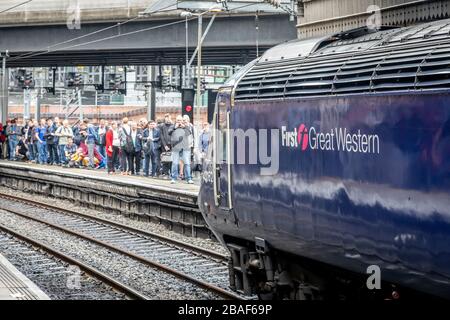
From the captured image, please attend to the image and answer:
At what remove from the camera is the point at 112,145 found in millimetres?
30625

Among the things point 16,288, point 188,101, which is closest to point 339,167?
point 16,288

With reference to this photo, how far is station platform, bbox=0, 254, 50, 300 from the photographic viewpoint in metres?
11.5

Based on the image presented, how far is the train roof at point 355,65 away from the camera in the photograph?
807 cm

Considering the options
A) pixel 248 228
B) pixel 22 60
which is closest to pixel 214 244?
pixel 248 228

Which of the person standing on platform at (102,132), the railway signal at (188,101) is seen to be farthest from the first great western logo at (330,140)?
the railway signal at (188,101)

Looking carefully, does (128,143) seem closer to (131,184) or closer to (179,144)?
(179,144)

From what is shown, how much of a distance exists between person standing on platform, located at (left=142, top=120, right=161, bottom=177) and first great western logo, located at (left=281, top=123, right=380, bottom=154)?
687 inches

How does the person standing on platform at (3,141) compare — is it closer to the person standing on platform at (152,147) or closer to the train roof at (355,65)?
the person standing on platform at (152,147)

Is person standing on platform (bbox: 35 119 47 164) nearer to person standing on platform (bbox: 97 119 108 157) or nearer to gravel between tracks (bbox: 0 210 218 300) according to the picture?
person standing on platform (bbox: 97 119 108 157)

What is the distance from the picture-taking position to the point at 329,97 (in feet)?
30.9

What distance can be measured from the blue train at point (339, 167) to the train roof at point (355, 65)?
0.6 inches

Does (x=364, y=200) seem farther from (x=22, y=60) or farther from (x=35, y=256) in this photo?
(x=22, y=60)

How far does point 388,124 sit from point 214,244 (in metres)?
11.9

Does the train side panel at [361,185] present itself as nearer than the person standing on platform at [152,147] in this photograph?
Yes
